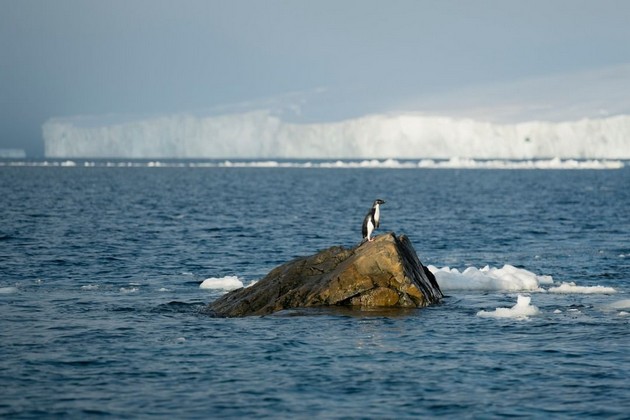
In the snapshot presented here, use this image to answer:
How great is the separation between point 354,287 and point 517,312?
3597 mm

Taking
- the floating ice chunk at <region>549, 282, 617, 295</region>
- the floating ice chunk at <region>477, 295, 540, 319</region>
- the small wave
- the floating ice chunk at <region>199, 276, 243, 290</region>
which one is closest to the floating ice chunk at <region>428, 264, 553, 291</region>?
the floating ice chunk at <region>549, 282, 617, 295</region>

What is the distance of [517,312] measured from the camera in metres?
20.5

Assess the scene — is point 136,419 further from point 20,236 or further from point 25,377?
point 20,236

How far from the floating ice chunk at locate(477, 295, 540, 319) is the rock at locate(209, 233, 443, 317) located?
1.56m

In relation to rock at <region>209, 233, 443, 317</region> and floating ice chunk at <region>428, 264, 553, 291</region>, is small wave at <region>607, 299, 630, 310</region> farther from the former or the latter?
rock at <region>209, 233, 443, 317</region>

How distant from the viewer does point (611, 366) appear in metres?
15.9

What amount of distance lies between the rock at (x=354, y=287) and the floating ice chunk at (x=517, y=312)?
1.56 metres

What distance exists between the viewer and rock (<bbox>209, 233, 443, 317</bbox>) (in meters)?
20.6

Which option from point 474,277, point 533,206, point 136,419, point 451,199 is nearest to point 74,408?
point 136,419

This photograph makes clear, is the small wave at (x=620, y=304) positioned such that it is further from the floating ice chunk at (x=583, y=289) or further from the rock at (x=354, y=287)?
the rock at (x=354, y=287)

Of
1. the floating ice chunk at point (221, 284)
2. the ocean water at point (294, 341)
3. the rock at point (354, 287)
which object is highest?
the rock at point (354, 287)

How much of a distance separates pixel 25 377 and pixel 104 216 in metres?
38.2

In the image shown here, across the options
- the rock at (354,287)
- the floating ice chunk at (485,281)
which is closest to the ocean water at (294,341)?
the floating ice chunk at (485,281)

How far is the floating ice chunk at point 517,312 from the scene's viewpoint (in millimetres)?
20344
